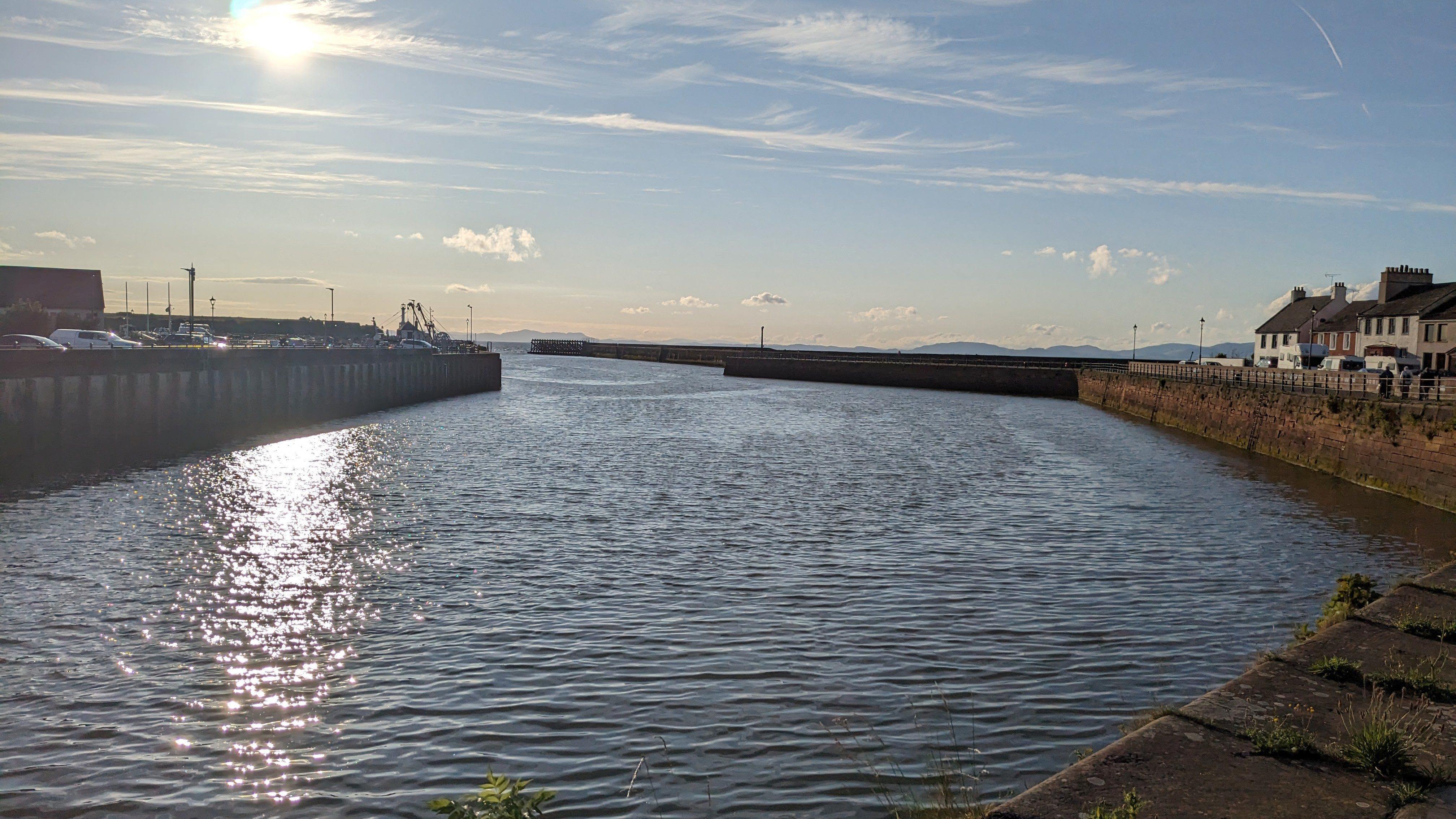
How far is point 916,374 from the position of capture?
97938 millimetres

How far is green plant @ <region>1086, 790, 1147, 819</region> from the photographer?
17.4ft

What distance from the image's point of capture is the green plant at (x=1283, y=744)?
20.9ft

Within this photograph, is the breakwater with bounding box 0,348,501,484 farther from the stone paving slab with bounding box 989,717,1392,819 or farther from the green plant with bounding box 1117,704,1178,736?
the stone paving slab with bounding box 989,717,1392,819

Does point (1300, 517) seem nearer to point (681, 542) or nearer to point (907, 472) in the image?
point (907, 472)

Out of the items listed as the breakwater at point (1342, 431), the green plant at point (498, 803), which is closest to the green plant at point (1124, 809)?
the green plant at point (498, 803)

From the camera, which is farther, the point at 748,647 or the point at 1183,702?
the point at 748,647

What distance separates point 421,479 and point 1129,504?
760 inches

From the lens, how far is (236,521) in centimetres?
2038

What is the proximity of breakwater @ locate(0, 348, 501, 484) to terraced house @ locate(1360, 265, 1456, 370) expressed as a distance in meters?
60.5

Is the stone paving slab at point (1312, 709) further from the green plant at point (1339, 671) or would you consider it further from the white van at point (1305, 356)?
the white van at point (1305, 356)

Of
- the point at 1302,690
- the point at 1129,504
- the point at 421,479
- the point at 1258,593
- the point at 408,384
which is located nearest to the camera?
the point at 1302,690

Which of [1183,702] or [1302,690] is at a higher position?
[1302,690]

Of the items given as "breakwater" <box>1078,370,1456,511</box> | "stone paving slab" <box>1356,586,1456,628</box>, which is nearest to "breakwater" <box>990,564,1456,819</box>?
"stone paving slab" <box>1356,586,1456,628</box>

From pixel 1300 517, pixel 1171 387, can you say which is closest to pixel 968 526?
pixel 1300 517
